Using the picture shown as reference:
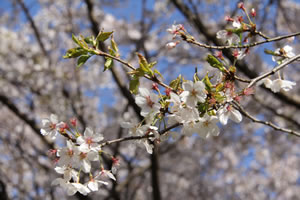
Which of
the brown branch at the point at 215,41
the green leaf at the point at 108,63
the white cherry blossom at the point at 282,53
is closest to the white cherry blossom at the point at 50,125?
the green leaf at the point at 108,63

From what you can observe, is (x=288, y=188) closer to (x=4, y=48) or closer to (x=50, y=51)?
(x=50, y=51)

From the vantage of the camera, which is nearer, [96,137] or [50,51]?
[96,137]

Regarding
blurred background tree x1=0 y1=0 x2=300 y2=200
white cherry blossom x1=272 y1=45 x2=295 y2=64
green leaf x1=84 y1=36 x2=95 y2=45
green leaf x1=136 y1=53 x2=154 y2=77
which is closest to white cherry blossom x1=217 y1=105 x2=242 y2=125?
green leaf x1=136 y1=53 x2=154 y2=77

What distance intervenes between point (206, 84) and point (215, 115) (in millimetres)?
121

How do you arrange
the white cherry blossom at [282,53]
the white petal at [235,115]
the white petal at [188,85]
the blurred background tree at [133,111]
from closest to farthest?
the white petal at [188,85] < the white petal at [235,115] < the white cherry blossom at [282,53] < the blurred background tree at [133,111]

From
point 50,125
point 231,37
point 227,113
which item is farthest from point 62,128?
point 231,37

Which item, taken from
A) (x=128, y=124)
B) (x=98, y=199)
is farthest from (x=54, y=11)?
(x=128, y=124)

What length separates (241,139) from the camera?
7539 millimetres

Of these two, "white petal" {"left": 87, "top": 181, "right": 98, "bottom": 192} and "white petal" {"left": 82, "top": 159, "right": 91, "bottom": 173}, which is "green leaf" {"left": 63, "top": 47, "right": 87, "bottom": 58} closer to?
"white petal" {"left": 82, "top": 159, "right": 91, "bottom": 173}

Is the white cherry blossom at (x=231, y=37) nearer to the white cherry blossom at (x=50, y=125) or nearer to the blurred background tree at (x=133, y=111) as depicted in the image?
the white cherry blossom at (x=50, y=125)

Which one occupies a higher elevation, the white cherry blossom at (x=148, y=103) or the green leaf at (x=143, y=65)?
the green leaf at (x=143, y=65)

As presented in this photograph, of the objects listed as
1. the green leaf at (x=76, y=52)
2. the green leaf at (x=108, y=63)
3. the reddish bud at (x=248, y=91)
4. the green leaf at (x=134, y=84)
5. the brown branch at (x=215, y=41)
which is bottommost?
the reddish bud at (x=248, y=91)

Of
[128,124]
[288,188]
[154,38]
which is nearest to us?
[128,124]

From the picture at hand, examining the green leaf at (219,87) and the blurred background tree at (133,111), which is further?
the blurred background tree at (133,111)
